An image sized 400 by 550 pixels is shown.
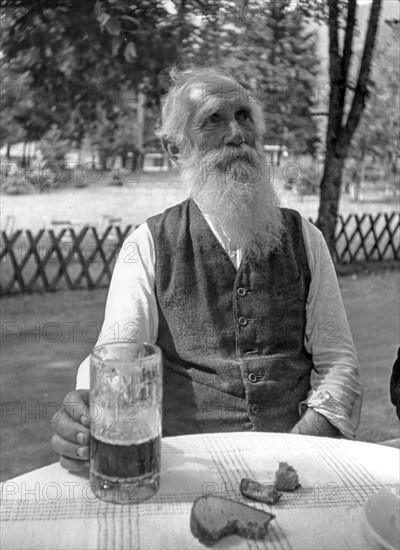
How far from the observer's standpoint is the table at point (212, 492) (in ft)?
2.89

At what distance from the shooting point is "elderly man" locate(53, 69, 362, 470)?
1.75 meters

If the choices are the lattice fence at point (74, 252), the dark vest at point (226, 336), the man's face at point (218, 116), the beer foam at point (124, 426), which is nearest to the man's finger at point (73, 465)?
the beer foam at point (124, 426)

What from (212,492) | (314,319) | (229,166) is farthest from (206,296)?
(212,492)

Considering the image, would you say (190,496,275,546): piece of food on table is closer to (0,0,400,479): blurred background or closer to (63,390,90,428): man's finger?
(63,390,90,428): man's finger

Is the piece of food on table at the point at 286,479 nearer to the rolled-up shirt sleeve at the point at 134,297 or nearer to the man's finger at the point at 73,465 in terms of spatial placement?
the man's finger at the point at 73,465

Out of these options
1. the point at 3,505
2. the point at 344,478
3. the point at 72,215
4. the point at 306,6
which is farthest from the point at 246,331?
the point at 72,215

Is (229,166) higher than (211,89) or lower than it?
lower

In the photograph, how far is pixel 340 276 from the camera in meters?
6.41

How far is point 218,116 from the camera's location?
199cm

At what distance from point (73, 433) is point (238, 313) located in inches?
29.6

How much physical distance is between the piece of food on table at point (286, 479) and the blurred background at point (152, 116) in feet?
9.56

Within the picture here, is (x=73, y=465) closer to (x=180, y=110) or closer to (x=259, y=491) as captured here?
(x=259, y=491)

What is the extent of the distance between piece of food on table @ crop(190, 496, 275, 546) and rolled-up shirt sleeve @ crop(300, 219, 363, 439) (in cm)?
82

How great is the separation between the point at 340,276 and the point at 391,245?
1.89 feet
